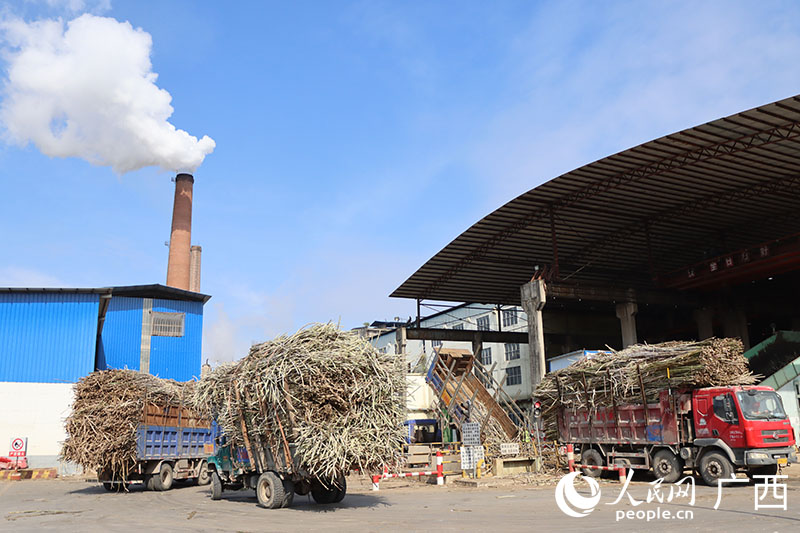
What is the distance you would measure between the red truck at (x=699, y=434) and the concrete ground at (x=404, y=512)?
70 centimetres

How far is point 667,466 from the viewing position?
16453 mm

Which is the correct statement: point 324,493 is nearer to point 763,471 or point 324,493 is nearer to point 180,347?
point 763,471

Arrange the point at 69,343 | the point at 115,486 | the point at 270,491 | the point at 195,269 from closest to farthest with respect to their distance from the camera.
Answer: the point at 270,491
the point at 115,486
the point at 69,343
the point at 195,269

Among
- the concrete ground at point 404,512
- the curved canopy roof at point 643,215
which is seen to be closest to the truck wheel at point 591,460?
the concrete ground at point 404,512

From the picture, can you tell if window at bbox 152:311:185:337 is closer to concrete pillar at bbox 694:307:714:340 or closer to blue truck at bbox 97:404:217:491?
blue truck at bbox 97:404:217:491

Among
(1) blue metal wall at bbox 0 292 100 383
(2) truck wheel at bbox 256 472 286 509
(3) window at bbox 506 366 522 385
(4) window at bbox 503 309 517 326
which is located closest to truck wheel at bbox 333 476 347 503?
(2) truck wheel at bbox 256 472 286 509

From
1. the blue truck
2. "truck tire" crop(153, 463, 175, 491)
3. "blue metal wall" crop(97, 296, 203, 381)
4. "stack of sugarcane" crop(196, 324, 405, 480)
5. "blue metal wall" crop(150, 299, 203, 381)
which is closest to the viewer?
"stack of sugarcane" crop(196, 324, 405, 480)

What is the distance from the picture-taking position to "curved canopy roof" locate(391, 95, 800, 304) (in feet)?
83.3

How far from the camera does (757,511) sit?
35.6ft

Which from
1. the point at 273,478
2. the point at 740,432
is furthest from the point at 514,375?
the point at 273,478

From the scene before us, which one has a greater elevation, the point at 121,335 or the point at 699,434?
the point at 121,335

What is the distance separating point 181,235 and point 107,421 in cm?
2610

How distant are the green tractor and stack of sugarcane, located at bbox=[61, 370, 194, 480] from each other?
4.16 metres

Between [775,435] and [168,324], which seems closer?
[775,435]
